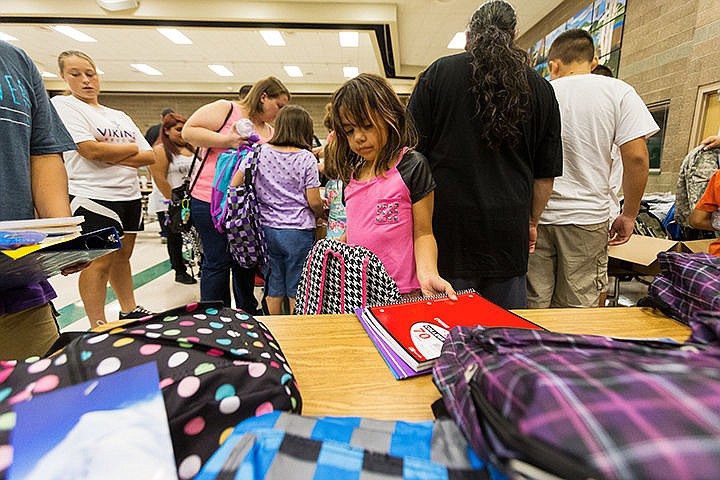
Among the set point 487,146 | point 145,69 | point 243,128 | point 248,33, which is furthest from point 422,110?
point 145,69

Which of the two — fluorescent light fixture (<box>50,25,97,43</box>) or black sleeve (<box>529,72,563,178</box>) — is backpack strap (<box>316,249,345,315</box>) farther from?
fluorescent light fixture (<box>50,25,97,43</box>)

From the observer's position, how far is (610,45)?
168 inches

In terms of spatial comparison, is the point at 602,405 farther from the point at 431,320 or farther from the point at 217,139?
the point at 217,139

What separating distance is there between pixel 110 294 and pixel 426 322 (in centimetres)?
337

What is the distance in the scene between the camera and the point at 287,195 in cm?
201

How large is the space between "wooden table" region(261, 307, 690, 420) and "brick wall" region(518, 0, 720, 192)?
373 cm

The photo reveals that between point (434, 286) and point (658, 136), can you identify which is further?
point (658, 136)

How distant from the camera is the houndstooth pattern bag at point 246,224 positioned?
6.23ft

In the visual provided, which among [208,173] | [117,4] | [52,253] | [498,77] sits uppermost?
[117,4]

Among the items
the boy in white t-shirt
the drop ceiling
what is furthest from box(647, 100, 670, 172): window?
the drop ceiling

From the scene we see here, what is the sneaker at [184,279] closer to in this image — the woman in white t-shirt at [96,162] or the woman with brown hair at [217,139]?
the woman in white t-shirt at [96,162]

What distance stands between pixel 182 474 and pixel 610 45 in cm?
565

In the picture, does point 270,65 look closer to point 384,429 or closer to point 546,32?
point 546,32

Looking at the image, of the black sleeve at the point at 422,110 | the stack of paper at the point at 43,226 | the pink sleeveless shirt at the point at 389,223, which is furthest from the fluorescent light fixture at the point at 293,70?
the stack of paper at the point at 43,226
